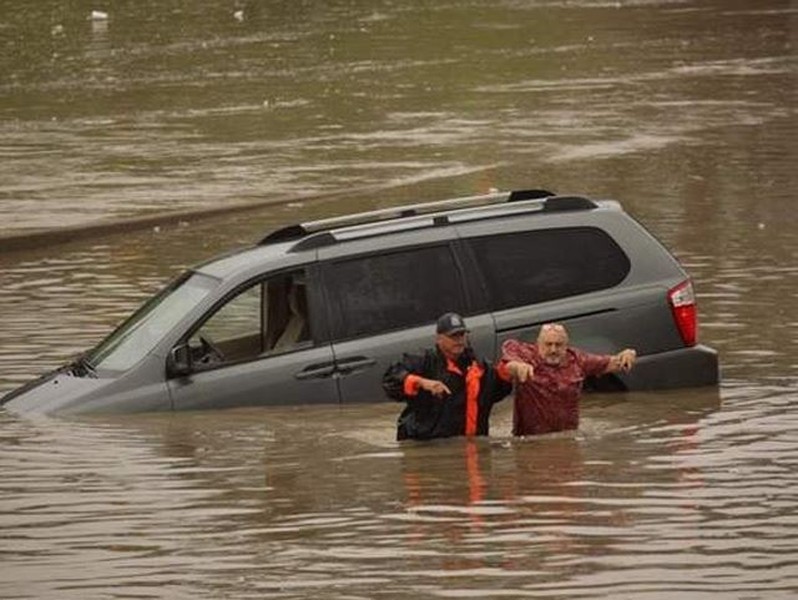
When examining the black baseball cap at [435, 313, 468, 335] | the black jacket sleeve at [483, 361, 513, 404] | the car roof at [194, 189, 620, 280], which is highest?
the car roof at [194, 189, 620, 280]

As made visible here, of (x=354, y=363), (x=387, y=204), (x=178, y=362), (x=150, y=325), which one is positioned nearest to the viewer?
(x=178, y=362)

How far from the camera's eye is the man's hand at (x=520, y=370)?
17203 mm

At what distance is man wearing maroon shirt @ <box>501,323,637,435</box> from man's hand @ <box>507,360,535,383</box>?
5cm

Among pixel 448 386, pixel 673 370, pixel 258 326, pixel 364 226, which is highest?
pixel 364 226

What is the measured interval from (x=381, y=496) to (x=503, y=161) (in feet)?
65.7

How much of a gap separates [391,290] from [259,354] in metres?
0.95

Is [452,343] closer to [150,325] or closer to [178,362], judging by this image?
[178,362]

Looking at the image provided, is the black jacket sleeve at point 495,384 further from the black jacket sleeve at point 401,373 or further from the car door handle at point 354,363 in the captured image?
the car door handle at point 354,363

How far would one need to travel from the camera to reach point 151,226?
102ft

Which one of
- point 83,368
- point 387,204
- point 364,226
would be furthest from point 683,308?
point 387,204

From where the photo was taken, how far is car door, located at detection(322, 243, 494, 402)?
19.0 m

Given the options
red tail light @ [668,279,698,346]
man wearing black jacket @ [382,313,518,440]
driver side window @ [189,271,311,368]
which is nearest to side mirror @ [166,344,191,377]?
driver side window @ [189,271,311,368]

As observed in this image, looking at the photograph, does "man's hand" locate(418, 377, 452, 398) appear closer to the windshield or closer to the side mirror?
the side mirror

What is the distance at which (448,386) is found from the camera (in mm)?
17578
